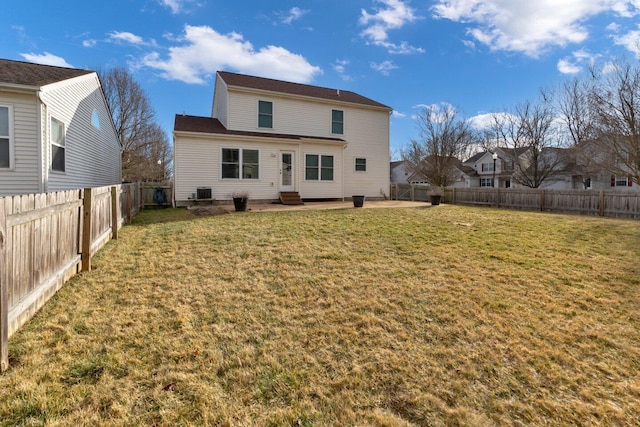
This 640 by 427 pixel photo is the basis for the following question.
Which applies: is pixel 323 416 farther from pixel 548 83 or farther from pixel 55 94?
pixel 548 83

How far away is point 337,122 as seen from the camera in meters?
18.6

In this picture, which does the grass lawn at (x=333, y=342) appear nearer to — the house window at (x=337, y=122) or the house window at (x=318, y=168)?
the house window at (x=318, y=168)

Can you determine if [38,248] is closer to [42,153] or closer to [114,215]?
[114,215]

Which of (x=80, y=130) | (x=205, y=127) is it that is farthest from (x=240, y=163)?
(x=80, y=130)

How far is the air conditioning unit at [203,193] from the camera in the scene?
45.8 ft

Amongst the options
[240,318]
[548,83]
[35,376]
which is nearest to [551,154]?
[548,83]

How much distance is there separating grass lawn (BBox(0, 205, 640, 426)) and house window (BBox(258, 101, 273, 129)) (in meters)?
12.0

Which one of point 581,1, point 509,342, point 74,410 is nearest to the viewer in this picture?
point 74,410

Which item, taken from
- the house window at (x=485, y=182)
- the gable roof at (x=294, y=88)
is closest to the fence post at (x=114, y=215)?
the gable roof at (x=294, y=88)

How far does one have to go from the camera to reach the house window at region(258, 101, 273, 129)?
1650 centimetres

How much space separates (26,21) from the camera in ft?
50.9

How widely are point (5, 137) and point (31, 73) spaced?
2.44m

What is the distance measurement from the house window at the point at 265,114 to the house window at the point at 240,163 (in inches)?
97.9

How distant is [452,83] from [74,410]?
2626 centimetres
